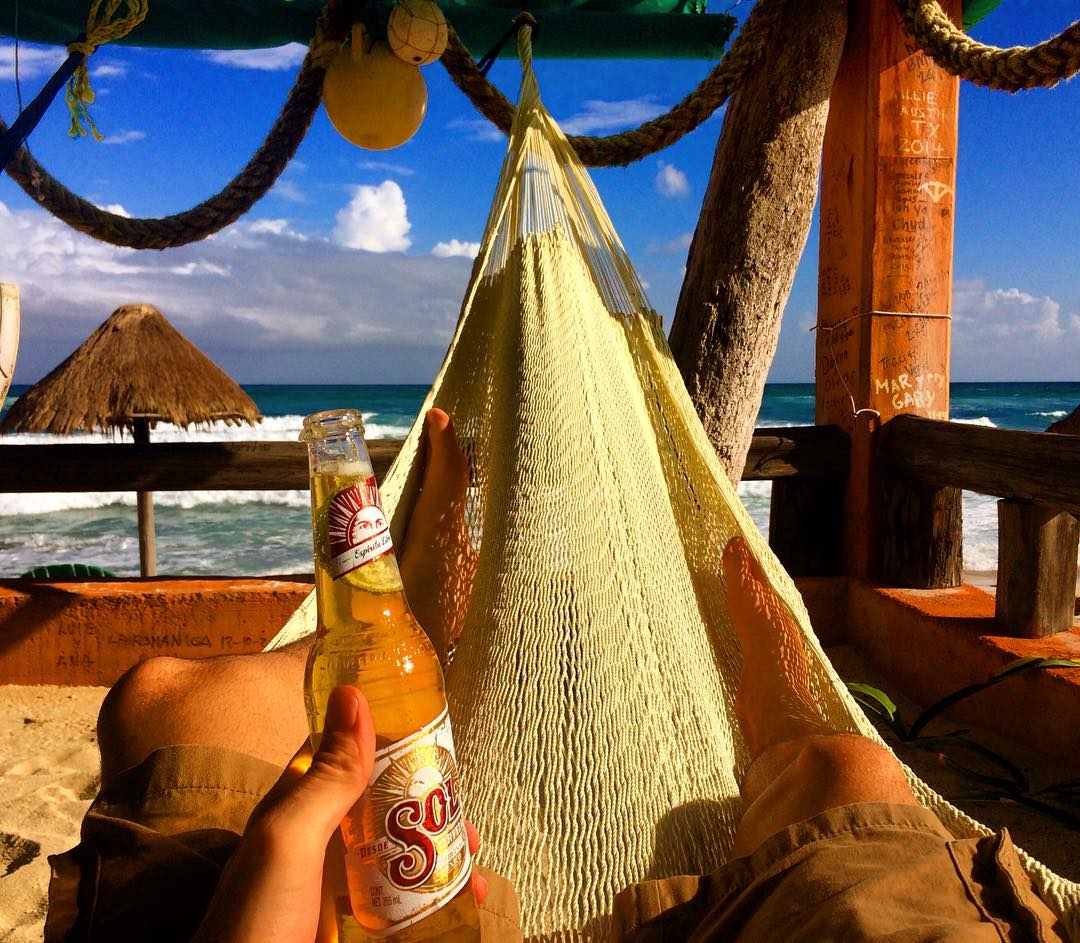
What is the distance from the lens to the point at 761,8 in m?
1.51

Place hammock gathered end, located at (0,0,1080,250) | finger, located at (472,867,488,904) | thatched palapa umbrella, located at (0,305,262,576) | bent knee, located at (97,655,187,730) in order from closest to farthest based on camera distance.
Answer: finger, located at (472,867,488,904) < bent knee, located at (97,655,187,730) < hammock gathered end, located at (0,0,1080,250) < thatched palapa umbrella, located at (0,305,262,576)

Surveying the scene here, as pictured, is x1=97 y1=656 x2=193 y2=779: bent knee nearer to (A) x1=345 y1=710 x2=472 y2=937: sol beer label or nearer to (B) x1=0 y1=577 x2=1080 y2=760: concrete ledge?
(A) x1=345 y1=710 x2=472 y2=937: sol beer label

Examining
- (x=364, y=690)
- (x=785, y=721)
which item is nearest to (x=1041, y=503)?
(x=785, y=721)

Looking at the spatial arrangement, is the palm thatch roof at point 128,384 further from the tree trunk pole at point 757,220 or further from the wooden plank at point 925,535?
the wooden plank at point 925,535

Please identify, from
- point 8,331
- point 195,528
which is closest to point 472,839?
point 8,331

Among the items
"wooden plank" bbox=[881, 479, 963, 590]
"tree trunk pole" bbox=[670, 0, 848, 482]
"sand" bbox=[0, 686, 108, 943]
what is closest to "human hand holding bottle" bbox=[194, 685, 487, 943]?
"sand" bbox=[0, 686, 108, 943]

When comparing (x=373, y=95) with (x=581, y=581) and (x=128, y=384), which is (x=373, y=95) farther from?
(x=128, y=384)

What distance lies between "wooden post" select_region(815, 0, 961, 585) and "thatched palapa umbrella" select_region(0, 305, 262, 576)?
2620 mm

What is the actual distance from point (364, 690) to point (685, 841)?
39 cm

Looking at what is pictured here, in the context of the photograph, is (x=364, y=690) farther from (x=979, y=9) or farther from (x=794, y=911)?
(x=979, y=9)

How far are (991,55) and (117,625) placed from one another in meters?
2.18

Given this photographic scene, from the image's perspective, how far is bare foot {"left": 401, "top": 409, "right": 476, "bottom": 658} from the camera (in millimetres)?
1179

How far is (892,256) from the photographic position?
1.99 m

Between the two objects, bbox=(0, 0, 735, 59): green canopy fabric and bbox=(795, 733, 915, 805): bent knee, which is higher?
bbox=(0, 0, 735, 59): green canopy fabric
